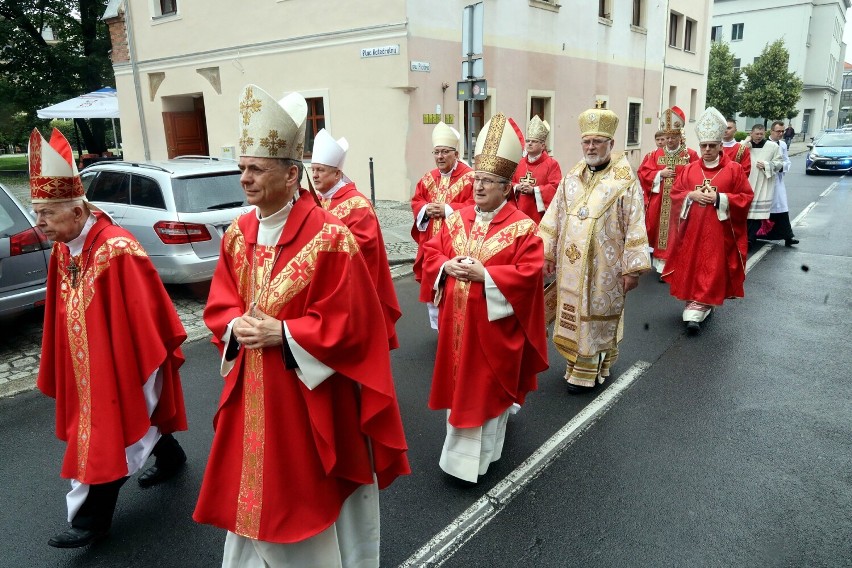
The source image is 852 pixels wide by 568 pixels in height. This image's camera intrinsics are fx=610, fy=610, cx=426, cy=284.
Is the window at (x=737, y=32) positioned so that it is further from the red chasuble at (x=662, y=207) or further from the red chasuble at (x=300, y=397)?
the red chasuble at (x=300, y=397)

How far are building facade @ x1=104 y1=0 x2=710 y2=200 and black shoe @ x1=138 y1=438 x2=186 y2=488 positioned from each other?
774 centimetres

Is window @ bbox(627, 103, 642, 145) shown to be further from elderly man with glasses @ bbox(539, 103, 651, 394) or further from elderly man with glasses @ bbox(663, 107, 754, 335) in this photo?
elderly man with glasses @ bbox(539, 103, 651, 394)

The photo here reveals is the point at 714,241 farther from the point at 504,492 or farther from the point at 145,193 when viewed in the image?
the point at 145,193

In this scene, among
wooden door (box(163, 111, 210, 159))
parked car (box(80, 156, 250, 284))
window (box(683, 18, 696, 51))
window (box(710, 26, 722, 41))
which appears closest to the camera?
parked car (box(80, 156, 250, 284))

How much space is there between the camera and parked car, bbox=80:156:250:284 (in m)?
7.07

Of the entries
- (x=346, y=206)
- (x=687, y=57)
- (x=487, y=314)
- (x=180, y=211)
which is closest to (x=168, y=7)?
(x=180, y=211)

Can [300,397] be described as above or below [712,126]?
below

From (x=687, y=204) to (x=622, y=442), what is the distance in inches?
137

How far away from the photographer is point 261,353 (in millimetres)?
2422

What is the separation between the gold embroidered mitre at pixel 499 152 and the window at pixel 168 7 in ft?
56.3

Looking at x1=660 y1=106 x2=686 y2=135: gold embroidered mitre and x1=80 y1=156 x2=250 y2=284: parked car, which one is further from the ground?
x1=660 y1=106 x2=686 y2=135: gold embroidered mitre

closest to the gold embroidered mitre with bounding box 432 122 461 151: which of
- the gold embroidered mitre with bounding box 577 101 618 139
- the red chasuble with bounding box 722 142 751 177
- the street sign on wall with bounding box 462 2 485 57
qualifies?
the gold embroidered mitre with bounding box 577 101 618 139

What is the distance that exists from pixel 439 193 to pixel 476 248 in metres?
2.73

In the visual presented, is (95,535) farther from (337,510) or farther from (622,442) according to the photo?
(622,442)
